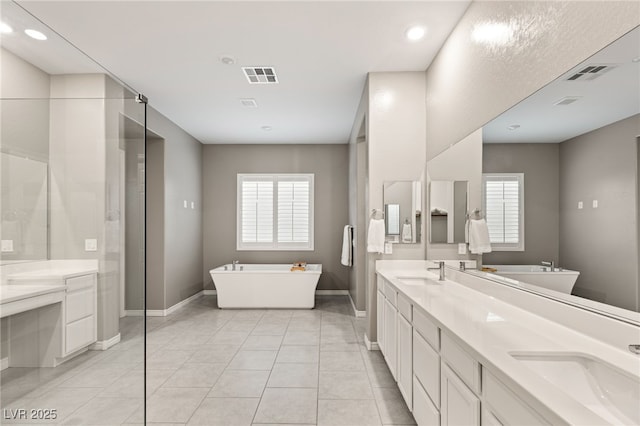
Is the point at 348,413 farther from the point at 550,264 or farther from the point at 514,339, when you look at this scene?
the point at 550,264

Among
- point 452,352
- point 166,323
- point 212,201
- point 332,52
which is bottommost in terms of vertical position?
point 166,323

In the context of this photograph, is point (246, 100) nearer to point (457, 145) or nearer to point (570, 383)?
point (457, 145)

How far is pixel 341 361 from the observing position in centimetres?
328

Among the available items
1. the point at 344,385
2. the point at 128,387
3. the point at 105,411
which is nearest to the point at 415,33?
the point at 344,385

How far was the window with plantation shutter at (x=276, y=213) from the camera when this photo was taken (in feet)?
21.5

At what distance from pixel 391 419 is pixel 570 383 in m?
1.45

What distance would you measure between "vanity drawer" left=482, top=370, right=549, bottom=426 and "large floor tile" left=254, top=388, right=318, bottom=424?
59.3 inches

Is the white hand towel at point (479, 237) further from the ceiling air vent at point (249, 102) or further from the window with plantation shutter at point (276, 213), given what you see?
the window with plantation shutter at point (276, 213)

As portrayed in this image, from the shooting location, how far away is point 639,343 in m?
1.16

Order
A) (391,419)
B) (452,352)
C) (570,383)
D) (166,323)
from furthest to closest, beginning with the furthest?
(166,323)
(391,419)
(452,352)
(570,383)

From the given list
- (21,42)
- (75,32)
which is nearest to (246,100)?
(75,32)

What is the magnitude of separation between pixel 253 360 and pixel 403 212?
2.12 m

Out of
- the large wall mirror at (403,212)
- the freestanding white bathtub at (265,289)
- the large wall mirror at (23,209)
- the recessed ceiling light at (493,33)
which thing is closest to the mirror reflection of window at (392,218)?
the large wall mirror at (403,212)

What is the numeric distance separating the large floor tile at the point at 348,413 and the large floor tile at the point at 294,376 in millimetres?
338
